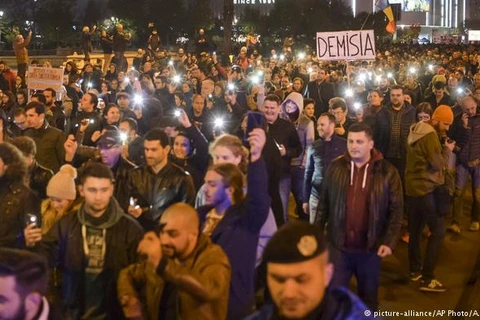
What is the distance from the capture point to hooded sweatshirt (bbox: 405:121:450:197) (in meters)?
7.39

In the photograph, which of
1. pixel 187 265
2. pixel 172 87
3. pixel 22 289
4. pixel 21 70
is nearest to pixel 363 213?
pixel 187 265

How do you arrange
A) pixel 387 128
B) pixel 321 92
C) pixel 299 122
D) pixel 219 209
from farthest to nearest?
1. pixel 321 92
2. pixel 387 128
3. pixel 299 122
4. pixel 219 209

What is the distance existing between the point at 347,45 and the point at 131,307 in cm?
1064

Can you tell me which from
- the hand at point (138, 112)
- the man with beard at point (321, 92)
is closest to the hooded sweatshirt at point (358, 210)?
the hand at point (138, 112)

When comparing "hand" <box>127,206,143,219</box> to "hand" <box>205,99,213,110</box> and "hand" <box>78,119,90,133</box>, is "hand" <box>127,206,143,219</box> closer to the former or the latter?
"hand" <box>78,119,90,133</box>

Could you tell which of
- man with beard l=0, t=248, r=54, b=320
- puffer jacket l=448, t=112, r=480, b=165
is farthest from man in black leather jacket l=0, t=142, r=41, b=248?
puffer jacket l=448, t=112, r=480, b=165

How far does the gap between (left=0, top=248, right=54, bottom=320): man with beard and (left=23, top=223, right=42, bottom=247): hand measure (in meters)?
1.47

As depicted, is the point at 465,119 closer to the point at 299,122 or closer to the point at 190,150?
the point at 299,122

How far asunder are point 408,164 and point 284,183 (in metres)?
1.56

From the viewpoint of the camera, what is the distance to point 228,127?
993 centimetres

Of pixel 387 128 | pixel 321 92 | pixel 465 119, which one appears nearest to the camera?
pixel 465 119

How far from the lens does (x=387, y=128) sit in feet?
32.1

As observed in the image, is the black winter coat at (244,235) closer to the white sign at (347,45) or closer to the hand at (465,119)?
the hand at (465,119)

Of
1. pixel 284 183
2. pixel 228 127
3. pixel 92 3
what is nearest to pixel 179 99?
pixel 228 127
